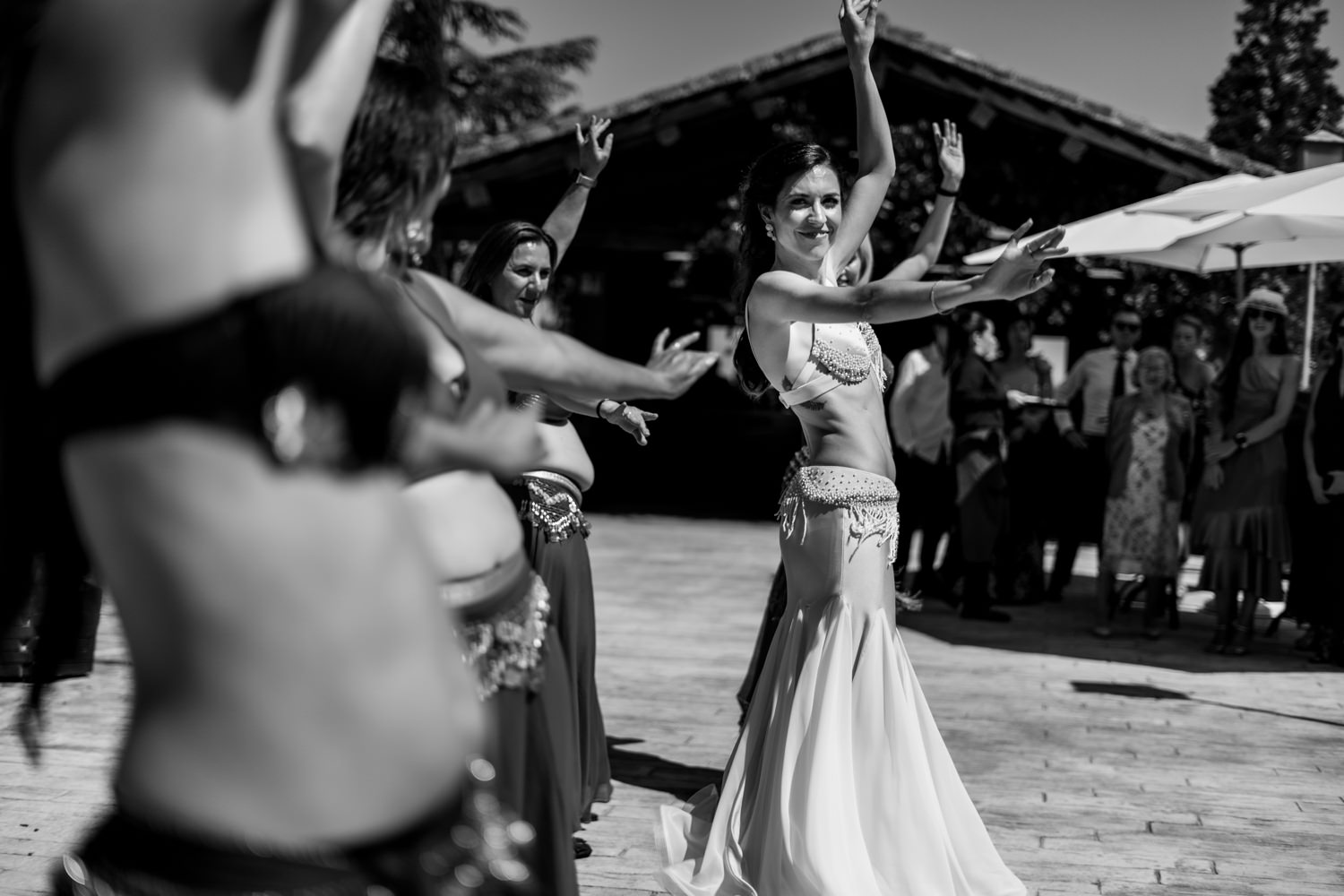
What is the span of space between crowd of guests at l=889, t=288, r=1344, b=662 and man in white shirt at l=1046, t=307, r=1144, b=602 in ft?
0.04

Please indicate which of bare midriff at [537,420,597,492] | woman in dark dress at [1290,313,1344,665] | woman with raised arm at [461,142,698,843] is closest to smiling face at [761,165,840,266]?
woman with raised arm at [461,142,698,843]

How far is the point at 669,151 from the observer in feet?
48.8

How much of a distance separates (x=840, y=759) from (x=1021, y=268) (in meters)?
1.46

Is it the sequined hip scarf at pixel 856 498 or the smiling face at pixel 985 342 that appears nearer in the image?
the sequined hip scarf at pixel 856 498

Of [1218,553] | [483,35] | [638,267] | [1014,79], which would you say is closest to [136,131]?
[1218,553]

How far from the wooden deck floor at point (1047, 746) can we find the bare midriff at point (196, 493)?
2.67m

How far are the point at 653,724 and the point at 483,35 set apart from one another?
2956cm

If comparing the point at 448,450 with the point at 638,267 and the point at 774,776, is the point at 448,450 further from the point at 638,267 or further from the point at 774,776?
the point at 638,267

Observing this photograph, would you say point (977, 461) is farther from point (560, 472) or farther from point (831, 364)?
point (831, 364)

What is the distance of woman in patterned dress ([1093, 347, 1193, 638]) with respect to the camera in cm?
859

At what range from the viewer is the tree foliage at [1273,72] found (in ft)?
161

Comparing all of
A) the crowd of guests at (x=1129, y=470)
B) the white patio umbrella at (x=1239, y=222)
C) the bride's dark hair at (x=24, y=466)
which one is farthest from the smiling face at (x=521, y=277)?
the white patio umbrella at (x=1239, y=222)

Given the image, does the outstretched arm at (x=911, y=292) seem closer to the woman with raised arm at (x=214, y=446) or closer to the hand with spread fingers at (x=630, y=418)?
the hand with spread fingers at (x=630, y=418)

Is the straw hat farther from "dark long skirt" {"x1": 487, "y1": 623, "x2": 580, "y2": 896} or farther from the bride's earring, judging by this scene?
the bride's earring
